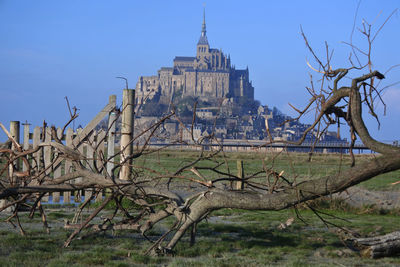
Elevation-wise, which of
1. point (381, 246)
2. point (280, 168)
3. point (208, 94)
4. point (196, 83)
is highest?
point (196, 83)

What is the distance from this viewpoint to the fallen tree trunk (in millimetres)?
5488

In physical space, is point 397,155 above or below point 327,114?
below

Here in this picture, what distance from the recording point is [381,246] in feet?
18.0

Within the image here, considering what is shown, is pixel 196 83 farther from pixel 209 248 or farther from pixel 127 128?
pixel 209 248

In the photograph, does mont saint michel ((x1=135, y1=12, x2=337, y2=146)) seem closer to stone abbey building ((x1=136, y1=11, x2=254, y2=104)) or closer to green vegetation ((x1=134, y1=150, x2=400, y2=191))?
stone abbey building ((x1=136, y1=11, x2=254, y2=104))

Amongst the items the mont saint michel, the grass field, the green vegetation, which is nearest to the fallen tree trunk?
the grass field

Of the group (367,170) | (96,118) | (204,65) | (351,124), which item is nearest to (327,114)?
(351,124)

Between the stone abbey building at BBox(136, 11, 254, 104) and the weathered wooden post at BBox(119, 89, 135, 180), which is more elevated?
the stone abbey building at BBox(136, 11, 254, 104)

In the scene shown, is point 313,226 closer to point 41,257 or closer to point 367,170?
point 367,170

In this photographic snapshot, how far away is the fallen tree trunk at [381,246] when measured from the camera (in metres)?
5.49

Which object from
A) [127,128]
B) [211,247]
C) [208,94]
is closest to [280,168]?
[127,128]

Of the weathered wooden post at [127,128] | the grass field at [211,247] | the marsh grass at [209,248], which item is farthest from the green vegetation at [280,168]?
the marsh grass at [209,248]

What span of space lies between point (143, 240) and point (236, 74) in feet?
633

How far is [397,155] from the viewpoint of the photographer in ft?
15.8
